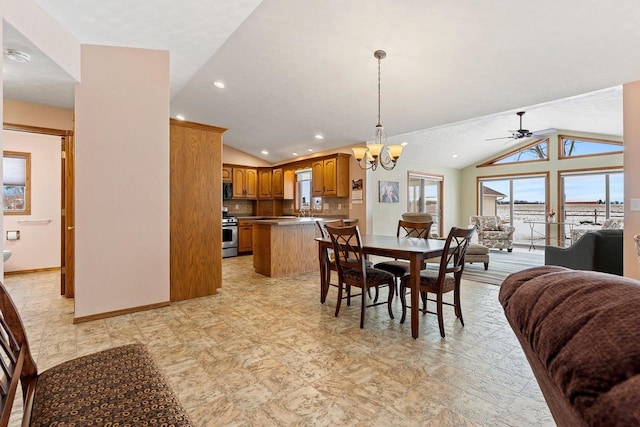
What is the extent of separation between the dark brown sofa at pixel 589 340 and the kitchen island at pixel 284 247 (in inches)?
170

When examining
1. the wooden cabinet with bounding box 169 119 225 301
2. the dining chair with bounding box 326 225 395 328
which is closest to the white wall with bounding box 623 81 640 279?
the dining chair with bounding box 326 225 395 328

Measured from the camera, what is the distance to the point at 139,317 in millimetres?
3051

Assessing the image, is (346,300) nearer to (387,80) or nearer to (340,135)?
(387,80)

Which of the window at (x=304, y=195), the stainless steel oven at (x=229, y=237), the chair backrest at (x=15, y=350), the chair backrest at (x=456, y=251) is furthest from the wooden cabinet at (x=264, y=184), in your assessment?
the chair backrest at (x=15, y=350)

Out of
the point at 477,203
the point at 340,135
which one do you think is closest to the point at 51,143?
the point at 340,135

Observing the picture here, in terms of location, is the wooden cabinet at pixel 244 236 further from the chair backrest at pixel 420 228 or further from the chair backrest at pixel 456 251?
the chair backrest at pixel 456 251

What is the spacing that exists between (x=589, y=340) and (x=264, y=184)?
795 cm

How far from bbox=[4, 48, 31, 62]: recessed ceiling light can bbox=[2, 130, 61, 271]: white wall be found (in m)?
3.36

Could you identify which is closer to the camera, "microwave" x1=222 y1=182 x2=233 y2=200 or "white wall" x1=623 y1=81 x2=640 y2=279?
"white wall" x1=623 y1=81 x2=640 y2=279

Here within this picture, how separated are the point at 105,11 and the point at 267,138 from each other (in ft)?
13.8

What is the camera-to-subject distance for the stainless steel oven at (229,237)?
22.2 ft

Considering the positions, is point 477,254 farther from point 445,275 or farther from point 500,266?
point 445,275

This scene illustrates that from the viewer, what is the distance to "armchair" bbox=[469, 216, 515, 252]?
25.4ft

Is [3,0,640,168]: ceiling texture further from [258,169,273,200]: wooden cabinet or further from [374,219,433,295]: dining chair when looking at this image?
[258,169,273,200]: wooden cabinet
